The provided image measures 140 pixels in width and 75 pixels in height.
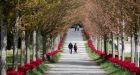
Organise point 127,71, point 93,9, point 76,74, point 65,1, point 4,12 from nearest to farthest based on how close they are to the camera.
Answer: point 4,12 → point 127,71 → point 76,74 → point 65,1 → point 93,9

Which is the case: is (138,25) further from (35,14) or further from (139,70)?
(35,14)

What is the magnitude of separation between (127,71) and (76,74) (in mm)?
3725

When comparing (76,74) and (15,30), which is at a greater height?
(15,30)

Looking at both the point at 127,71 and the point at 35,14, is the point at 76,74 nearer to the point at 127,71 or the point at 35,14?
the point at 127,71

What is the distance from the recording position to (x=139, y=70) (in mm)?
23969

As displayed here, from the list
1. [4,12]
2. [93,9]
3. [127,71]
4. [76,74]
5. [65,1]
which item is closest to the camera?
[4,12]

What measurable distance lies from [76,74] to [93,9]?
16.3m

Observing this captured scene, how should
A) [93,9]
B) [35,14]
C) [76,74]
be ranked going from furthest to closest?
1. [93,9]
2. [76,74]
3. [35,14]

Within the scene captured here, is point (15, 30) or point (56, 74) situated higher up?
point (15, 30)

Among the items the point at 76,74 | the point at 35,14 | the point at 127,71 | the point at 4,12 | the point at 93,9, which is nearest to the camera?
the point at 4,12

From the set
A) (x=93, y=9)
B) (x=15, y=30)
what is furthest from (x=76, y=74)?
(x=93, y=9)

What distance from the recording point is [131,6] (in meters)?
25.3

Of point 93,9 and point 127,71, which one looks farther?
point 93,9

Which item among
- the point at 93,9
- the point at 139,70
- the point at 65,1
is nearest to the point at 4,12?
the point at 139,70
